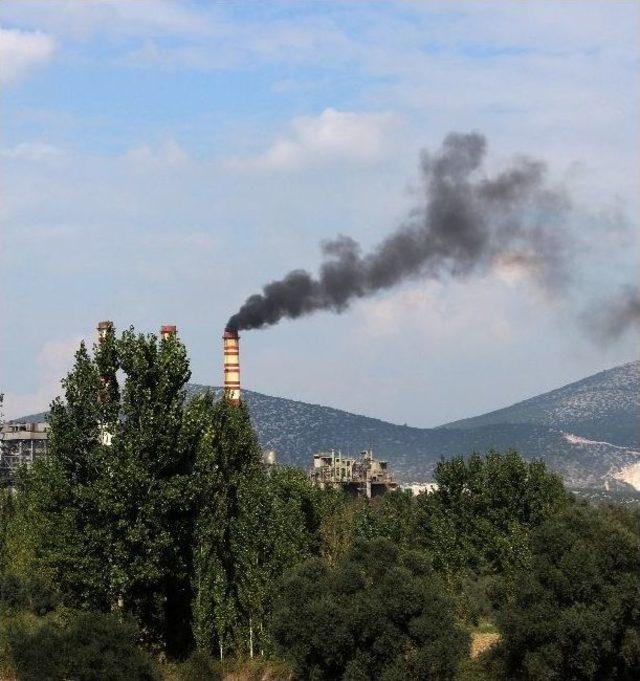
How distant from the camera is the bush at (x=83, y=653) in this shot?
44125 mm

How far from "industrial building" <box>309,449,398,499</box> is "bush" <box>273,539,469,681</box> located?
98031 mm

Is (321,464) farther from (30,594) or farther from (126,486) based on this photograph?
(126,486)

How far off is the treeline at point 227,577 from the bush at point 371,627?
54 millimetres

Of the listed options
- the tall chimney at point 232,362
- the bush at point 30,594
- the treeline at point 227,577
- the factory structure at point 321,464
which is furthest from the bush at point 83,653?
the factory structure at point 321,464

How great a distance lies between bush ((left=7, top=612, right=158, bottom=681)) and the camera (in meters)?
44.1

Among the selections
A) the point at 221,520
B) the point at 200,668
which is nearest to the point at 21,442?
the point at 221,520

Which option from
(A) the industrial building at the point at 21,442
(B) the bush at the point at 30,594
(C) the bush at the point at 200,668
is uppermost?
(A) the industrial building at the point at 21,442

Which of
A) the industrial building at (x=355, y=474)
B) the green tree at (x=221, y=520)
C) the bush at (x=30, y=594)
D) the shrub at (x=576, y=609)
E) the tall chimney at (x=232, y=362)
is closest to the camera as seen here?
the shrub at (x=576, y=609)

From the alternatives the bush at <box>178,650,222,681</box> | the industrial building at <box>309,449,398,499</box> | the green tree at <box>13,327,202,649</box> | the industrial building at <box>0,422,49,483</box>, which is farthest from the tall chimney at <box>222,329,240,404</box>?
the industrial building at <box>309,449,398,499</box>

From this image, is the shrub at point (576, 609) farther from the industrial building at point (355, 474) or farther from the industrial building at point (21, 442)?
the industrial building at point (355, 474)

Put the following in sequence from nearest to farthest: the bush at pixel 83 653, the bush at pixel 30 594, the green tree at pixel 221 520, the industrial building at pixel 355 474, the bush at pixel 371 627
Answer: the bush at pixel 83 653, the bush at pixel 371 627, the green tree at pixel 221 520, the bush at pixel 30 594, the industrial building at pixel 355 474

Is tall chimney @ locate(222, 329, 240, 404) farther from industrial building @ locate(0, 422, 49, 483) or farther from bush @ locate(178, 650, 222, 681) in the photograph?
industrial building @ locate(0, 422, 49, 483)

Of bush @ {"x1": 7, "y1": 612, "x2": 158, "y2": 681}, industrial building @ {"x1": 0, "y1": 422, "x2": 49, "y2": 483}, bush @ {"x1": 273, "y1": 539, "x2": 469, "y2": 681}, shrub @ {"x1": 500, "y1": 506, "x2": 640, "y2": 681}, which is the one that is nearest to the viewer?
bush @ {"x1": 7, "y1": 612, "x2": 158, "y2": 681}

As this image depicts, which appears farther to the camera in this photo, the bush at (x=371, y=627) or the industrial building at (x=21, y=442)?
the industrial building at (x=21, y=442)
